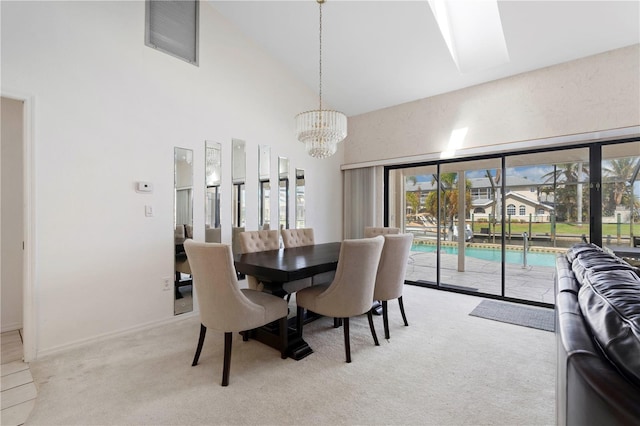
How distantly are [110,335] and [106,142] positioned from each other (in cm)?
187

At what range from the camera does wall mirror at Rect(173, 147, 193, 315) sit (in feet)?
10.9

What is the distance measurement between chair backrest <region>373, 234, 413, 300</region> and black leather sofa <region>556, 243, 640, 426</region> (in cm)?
173

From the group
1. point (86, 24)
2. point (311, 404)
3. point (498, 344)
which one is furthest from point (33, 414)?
point (498, 344)

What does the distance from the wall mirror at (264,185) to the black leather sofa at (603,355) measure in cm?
361

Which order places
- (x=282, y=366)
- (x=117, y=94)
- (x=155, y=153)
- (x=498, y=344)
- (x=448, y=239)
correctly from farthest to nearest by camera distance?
(x=448, y=239)
(x=155, y=153)
(x=117, y=94)
(x=498, y=344)
(x=282, y=366)

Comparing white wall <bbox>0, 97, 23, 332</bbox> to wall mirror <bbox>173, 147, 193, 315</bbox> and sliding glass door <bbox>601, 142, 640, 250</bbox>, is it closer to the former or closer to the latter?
wall mirror <bbox>173, 147, 193, 315</bbox>

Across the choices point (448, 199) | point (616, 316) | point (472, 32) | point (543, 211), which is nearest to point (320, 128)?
point (472, 32)

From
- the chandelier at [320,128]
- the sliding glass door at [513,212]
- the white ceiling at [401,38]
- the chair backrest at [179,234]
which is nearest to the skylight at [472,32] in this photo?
the white ceiling at [401,38]

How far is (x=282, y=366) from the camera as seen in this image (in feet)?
7.40

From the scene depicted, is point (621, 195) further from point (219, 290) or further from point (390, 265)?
point (219, 290)

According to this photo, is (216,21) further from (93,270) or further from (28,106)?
(93,270)

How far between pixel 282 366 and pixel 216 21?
13.2ft

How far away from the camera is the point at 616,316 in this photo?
30.4 inches

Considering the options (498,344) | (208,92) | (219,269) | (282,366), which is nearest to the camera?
(219,269)
